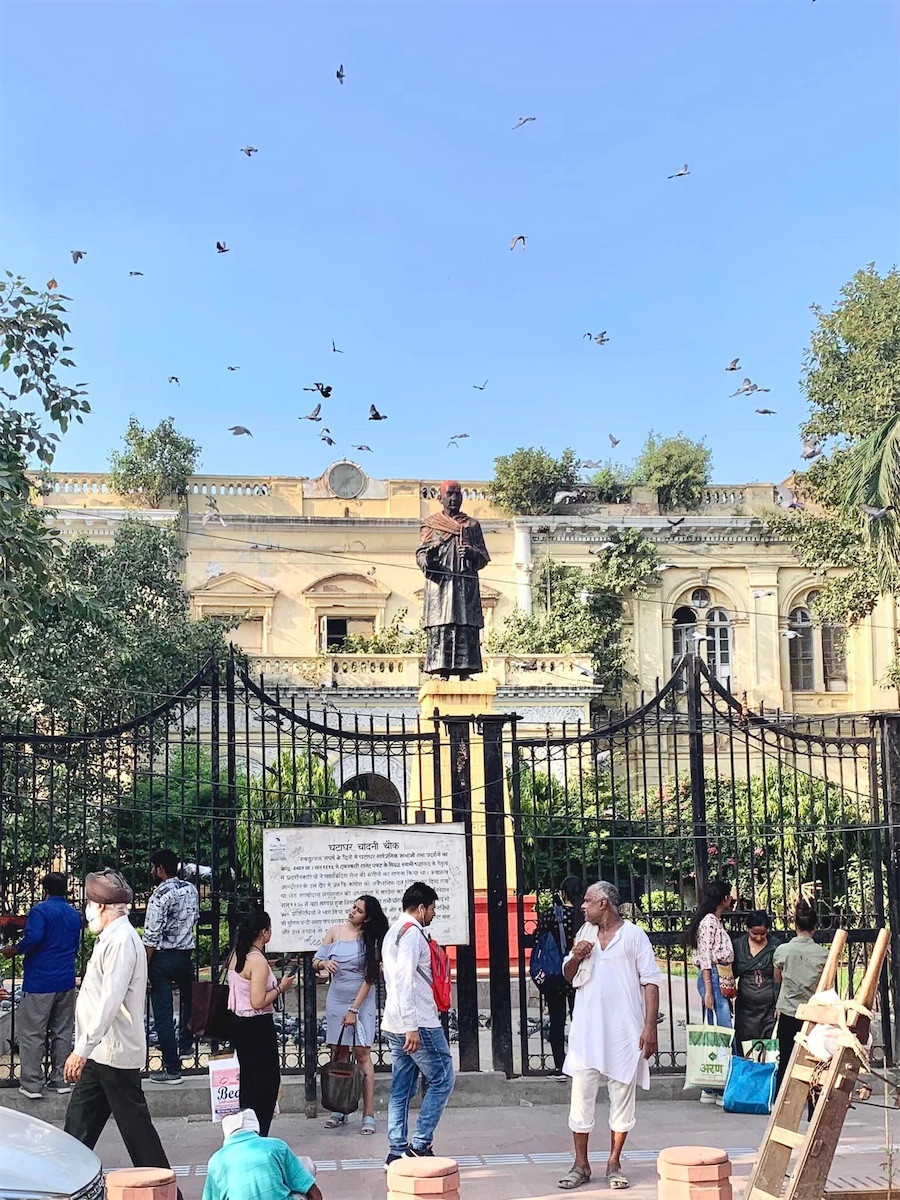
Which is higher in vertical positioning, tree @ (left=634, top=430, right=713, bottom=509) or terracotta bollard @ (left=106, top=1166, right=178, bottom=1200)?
tree @ (left=634, top=430, right=713, bottom=509)

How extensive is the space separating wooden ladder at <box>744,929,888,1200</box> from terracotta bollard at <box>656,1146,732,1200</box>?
0.46 metres

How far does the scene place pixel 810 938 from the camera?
8.12 m

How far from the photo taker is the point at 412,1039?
6789 mm

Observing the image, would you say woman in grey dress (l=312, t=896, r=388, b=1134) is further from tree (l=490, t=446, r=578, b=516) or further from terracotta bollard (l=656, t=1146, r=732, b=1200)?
tree (l=490, t=446, r=578, b=516)

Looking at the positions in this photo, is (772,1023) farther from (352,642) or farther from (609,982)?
(352,642)

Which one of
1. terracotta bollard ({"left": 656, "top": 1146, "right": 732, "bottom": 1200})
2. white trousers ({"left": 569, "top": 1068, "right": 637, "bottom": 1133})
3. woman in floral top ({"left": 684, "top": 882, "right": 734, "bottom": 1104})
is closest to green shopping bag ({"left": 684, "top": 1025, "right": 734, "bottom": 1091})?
woman in floral top ({"left": 684, "top": 882, "right": 734, "bottom": 1104})

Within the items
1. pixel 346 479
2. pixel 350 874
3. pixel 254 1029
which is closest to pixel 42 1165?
pixel 254 1029

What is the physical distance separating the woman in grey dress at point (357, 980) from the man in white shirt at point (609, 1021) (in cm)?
147

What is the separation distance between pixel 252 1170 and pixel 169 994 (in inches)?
194

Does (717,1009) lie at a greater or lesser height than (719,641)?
lesser

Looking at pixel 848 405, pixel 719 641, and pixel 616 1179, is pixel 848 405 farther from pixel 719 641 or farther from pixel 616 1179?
pixel 616 1179

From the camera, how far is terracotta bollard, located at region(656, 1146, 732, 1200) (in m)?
5.64

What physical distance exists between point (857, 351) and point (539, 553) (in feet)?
31.9

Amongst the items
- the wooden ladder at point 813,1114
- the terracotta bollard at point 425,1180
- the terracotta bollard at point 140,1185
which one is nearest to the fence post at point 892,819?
the wooden ladder at point 813,1114
